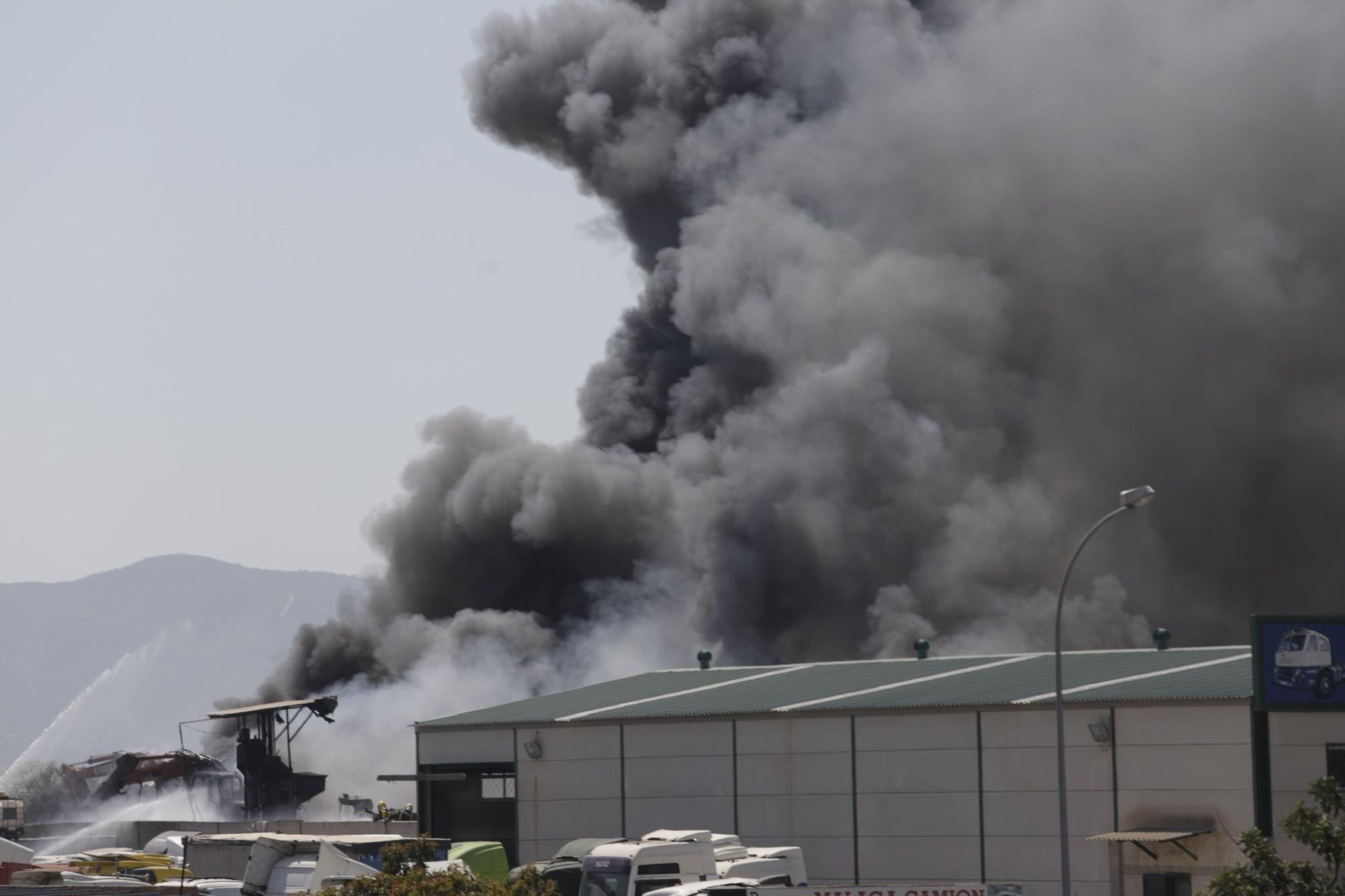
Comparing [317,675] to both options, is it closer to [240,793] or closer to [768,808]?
[240,793]

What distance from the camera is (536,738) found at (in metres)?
41.6

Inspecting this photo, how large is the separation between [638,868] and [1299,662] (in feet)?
39.9

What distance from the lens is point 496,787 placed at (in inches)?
1775

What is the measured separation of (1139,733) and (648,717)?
10990mm

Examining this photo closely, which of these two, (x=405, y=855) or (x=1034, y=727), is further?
(x=1034, y=727)

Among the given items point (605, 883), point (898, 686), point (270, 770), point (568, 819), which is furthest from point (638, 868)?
point (270, 770)

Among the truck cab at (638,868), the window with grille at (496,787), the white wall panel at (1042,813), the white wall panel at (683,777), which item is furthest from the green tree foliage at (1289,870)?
the window with grille at (496,787)

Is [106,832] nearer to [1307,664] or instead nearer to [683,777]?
[683,777]

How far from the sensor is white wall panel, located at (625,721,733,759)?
39.1 m

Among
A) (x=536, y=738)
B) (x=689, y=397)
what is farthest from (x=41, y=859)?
(x=689, y=397)

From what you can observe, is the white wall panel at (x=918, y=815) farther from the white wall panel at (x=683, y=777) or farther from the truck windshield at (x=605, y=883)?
the truck windshield at (x=605, y=883)

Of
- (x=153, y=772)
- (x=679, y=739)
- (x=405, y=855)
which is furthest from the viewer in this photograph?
(x=153, y=772)

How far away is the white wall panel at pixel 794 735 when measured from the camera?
37562 millimetres

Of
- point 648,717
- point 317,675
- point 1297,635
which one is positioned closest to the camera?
point 1297,635
